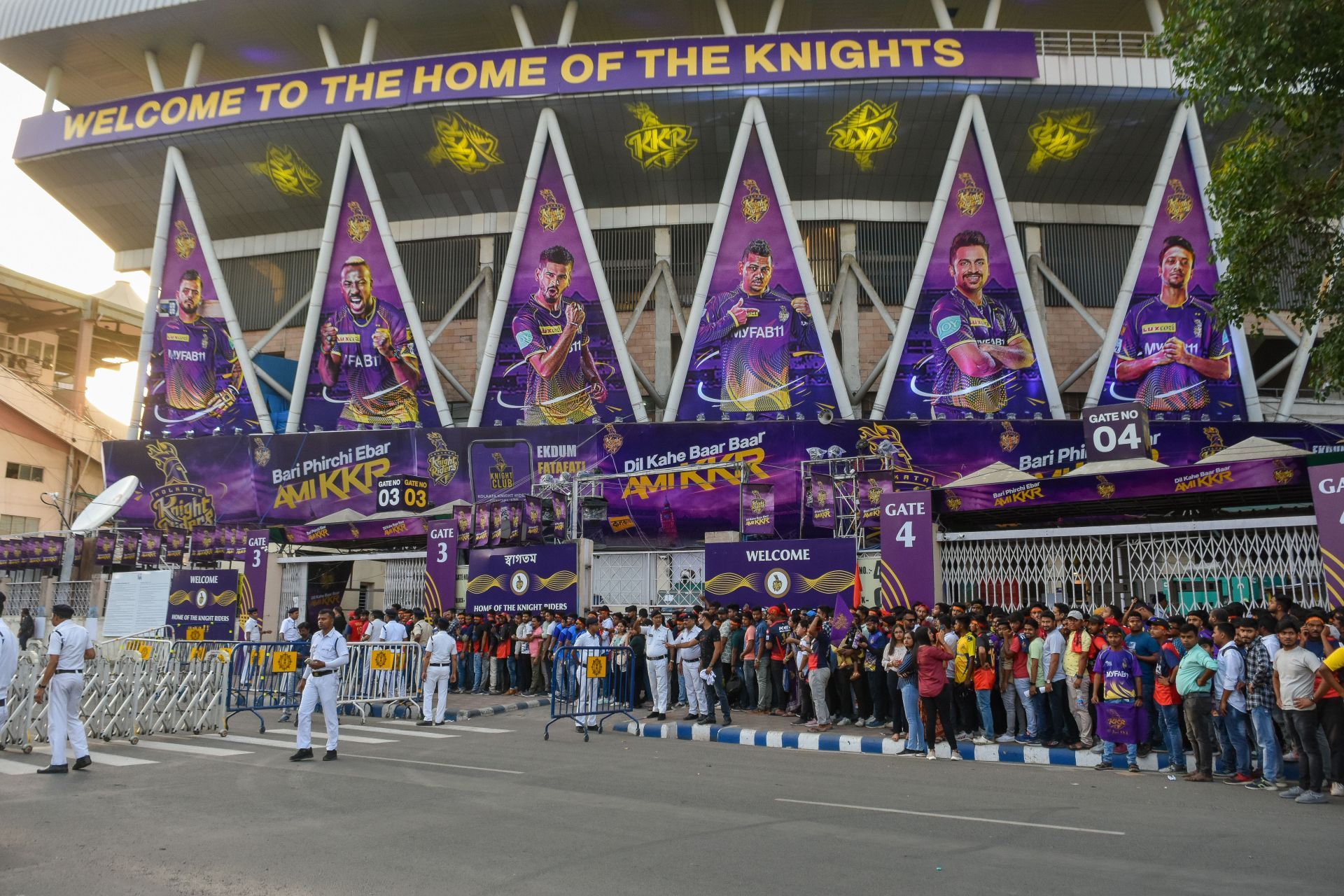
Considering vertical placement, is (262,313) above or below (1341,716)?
above

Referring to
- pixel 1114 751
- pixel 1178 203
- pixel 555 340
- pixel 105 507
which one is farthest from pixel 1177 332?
pixel 105 507

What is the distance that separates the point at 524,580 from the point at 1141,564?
13.1 m

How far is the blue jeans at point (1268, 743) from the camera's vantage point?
404 inches

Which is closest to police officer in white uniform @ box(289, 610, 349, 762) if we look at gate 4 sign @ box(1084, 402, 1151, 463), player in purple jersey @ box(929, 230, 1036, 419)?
gate 4 sign @ box(1084, 402, 1151, 463)

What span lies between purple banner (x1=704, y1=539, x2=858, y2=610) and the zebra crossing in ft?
19.8

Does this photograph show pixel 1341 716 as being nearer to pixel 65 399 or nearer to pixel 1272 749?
pixel 1272 749

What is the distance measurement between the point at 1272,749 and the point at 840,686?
6868 mm

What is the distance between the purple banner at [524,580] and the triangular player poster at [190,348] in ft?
57.5

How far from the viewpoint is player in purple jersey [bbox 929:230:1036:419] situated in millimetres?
32250

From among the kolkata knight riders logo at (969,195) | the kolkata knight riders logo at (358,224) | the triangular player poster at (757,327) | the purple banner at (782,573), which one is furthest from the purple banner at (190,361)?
the kolkata knight riders logo at (969,195)

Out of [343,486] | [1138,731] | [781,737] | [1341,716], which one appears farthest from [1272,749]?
[343,486]

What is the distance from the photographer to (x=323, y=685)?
12.0 metres

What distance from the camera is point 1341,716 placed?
954 cm

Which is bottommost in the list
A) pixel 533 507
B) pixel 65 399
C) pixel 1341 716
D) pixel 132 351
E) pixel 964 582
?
pixel 1341 716
